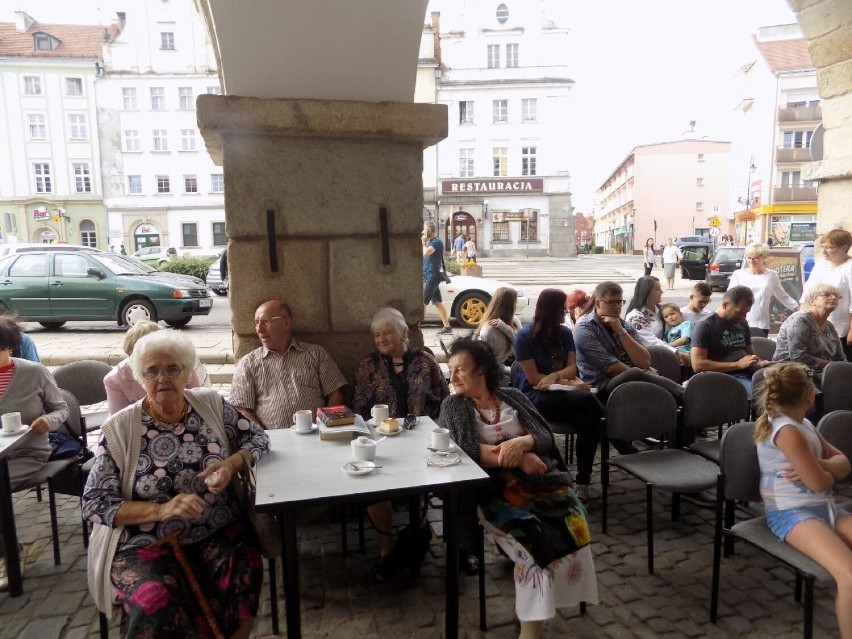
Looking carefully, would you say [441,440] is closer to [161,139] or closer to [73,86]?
[161,139]

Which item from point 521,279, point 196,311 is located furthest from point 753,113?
point 196,311

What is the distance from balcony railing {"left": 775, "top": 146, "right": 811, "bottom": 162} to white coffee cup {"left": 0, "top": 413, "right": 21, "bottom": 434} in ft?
127

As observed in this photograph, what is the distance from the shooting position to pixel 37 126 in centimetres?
3297

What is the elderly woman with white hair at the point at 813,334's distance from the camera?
13.6 ft

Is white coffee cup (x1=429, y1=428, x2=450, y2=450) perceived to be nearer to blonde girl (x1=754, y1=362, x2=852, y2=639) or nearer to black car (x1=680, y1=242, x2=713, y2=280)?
blonde girl (x1=754, y1=362, x2=852, y2=639)

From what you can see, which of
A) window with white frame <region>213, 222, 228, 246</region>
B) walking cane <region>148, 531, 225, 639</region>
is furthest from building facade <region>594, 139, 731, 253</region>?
walking cane <region>148, 531, 225, 639</region>

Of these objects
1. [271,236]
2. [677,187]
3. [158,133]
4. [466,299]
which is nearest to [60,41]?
[158,133]

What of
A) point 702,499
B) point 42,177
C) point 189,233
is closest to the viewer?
point 702,499

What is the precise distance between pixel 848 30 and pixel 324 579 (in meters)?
5.48

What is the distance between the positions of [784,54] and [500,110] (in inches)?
711

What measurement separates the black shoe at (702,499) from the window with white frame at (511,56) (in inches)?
1170

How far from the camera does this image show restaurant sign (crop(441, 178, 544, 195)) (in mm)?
30359

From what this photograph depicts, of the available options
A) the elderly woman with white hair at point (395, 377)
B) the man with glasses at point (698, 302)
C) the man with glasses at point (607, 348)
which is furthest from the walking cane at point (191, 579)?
the man with glasses at point (698, 302)

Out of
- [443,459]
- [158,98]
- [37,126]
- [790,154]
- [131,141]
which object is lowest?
[443,459]
